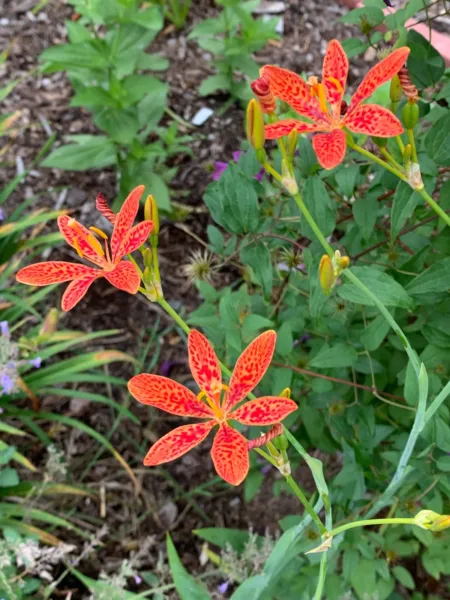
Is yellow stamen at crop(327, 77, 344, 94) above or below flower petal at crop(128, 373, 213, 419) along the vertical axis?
above

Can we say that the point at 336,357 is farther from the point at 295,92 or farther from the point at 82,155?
the point at 82,155

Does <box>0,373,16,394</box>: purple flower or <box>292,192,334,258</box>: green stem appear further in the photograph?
<box>0,373,16,394</box>: purple flower

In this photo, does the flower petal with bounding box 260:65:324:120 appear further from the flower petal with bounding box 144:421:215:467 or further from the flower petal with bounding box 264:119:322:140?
the flower petal with bounding box 144:421:215:467

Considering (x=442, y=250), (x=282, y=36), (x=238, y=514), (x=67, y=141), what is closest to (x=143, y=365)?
(x=238, y=514)

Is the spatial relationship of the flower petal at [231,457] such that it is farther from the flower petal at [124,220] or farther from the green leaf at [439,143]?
the green leaf at [439,143]

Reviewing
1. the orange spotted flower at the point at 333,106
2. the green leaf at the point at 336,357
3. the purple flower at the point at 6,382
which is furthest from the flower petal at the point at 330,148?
the purple flower at the point at 6,382

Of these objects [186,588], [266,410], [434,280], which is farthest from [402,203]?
[186,588]

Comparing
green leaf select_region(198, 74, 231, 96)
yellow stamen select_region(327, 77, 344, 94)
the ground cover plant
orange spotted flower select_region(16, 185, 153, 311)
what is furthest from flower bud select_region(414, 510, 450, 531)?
green leaf select_region(198, 74, 231, 96)
